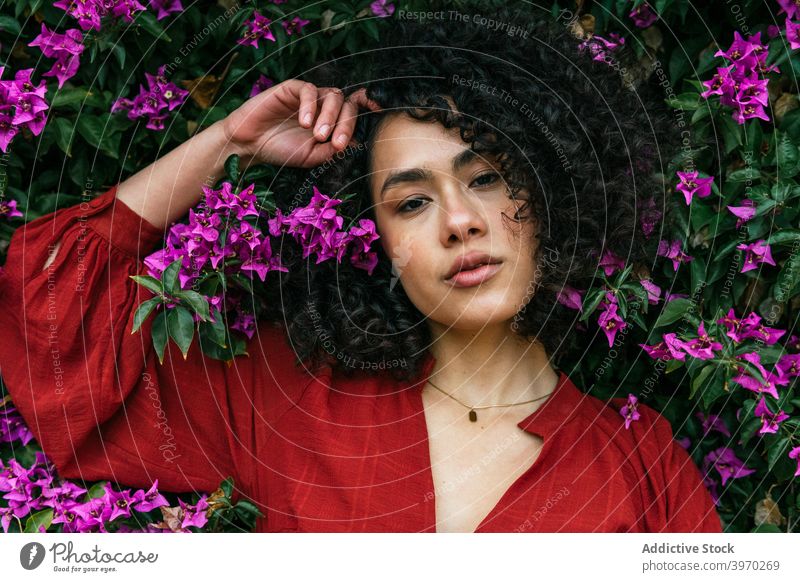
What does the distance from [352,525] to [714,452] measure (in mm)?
913

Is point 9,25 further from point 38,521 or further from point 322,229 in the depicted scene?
point 38,521

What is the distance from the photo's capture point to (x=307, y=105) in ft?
6.11

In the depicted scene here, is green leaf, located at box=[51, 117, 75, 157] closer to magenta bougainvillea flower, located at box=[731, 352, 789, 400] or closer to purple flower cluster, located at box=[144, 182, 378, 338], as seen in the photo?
purple flower cluster, located at box=[144, 182, 378, 338]

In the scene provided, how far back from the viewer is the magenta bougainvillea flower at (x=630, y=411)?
6.55ft

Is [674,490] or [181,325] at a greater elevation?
[181,325]

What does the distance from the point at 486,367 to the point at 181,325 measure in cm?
68

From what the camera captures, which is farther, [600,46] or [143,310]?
[600,46]

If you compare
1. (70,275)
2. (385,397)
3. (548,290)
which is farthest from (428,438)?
(70,275)

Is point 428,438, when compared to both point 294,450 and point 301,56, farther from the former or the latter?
point 301,56

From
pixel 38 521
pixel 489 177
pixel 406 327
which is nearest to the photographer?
pixel 489 177

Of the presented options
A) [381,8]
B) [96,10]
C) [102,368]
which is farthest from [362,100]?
[102,368]

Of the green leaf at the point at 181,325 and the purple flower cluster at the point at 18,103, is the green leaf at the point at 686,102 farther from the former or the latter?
the purple flower cluster at the point at 18,103

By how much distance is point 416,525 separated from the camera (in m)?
1.85

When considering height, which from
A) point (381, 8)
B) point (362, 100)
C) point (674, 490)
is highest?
point (381, 8)
